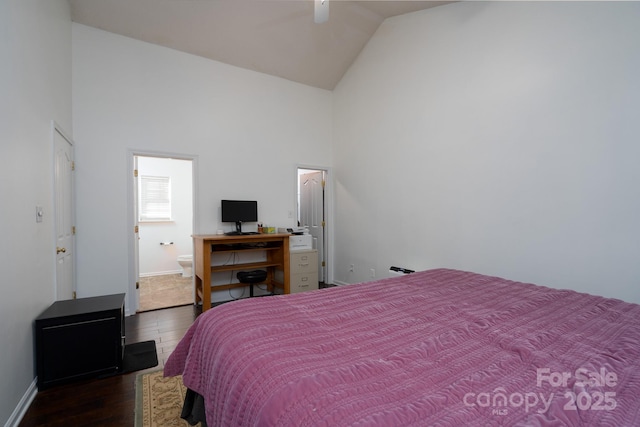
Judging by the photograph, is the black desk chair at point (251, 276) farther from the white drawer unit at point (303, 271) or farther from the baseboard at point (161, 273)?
the baseboard at point (161, 273)

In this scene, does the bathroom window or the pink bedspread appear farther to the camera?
the bathroom window

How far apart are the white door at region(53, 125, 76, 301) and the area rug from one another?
1.17m

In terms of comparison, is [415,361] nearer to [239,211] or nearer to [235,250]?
[235,250]

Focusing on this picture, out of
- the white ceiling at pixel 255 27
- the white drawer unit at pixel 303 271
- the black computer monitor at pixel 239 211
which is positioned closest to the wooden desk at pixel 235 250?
the white drawer unit at pixel 303 271

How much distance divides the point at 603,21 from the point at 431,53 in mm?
1568

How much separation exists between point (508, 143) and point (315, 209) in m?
3.25

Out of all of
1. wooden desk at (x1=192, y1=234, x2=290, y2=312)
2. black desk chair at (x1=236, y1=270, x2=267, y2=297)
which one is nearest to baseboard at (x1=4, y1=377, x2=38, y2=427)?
wooden desk at (x1=192, y1=234, x2=290, y2=312)

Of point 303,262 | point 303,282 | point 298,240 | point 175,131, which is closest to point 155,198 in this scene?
point 175,131

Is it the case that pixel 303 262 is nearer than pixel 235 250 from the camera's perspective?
No

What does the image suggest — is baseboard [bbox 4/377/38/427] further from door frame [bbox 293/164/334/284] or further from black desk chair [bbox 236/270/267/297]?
door frame [bbox 293/164/334/284]

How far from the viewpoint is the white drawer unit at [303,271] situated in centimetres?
422

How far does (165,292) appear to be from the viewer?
454cm

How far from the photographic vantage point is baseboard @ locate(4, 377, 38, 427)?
167 cm

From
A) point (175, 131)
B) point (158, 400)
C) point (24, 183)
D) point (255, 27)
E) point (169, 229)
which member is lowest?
point (158, 400)
